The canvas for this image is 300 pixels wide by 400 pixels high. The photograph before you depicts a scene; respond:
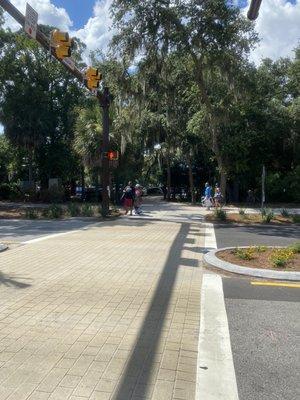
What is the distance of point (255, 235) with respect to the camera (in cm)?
1612

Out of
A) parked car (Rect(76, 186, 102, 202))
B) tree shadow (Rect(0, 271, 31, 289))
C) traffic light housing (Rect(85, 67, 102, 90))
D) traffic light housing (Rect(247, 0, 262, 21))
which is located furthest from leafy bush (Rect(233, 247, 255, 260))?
parked car (Rect(76, 186, 102, 202))

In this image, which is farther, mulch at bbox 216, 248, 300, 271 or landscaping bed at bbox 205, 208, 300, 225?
landscaping bed at bbox 205, 208, 300, 225

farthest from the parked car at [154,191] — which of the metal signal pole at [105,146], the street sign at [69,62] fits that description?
the street sign at [69,62]

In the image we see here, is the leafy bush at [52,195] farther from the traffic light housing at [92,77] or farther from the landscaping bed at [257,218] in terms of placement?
the traffic light housing at [92,77]

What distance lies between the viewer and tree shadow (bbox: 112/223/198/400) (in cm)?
410

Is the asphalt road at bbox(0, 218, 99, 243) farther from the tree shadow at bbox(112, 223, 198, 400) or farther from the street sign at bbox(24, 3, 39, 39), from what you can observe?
the tree shadow at bbox(112, 223, 198, 400)

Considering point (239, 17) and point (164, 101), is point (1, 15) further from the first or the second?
point (239, 17)

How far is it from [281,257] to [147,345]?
4913mm

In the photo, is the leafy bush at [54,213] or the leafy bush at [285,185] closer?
the leafy bush at [54,213]

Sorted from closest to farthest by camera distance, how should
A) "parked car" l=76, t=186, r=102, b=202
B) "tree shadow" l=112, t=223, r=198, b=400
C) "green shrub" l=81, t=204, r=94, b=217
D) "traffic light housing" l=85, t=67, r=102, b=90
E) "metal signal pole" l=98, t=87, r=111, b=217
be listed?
1. "tree shadow" l=112, t=223, r=198, b=400
2. "traffic light housing" l=85, t=67, r=102, b=90
3. "metal signal pole" l=98, t=87, r=111, b=217
4. "green shrub" l=81, t=204, r=94, b=217
5. "parked car" l=76, t=186, r=102, b=202

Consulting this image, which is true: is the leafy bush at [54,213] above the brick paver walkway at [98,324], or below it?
above

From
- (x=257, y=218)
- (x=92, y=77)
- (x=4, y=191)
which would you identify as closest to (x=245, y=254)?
(x=92, y=77)

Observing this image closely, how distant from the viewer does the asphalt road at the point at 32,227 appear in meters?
14.3

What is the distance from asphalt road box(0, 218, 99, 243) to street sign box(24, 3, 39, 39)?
17.4 ft
